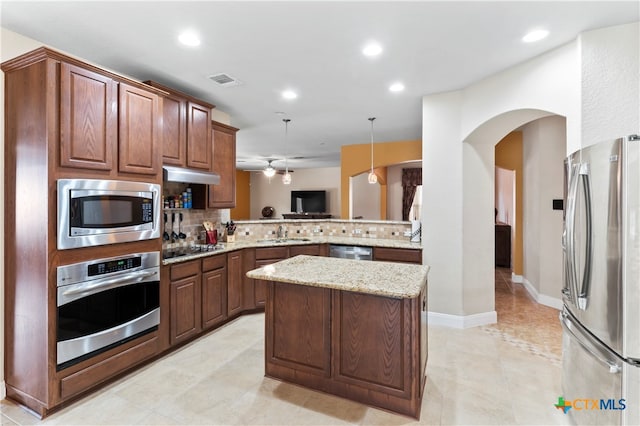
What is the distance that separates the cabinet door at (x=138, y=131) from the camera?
2484mm

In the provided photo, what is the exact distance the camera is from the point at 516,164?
18.4ft

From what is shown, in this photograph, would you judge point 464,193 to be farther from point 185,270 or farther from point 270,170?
point 270,170

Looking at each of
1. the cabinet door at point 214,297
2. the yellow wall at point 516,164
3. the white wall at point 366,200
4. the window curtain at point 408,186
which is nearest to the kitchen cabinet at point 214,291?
the cabinet door at point 214,297

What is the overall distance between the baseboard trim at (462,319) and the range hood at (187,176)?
2.99 metres

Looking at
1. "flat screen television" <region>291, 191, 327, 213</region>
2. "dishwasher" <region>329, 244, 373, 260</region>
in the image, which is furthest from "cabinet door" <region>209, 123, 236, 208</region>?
"flat screen television" <region>291, 191, 327, 213</region>

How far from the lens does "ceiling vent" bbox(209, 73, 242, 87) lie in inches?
123

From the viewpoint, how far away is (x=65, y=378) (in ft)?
6.98

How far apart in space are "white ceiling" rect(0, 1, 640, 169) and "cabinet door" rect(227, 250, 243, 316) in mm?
1934

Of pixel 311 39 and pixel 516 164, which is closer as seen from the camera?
pixel 311 39

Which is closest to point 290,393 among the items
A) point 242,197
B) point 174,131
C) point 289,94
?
point 174,131

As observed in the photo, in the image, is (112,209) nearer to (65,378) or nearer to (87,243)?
(87,243)

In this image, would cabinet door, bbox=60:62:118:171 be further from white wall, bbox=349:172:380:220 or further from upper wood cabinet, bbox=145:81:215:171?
white wall, bbox=349:172:380:220

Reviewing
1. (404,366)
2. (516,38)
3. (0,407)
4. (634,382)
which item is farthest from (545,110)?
(0,407)

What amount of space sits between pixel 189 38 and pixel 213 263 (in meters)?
2.14
